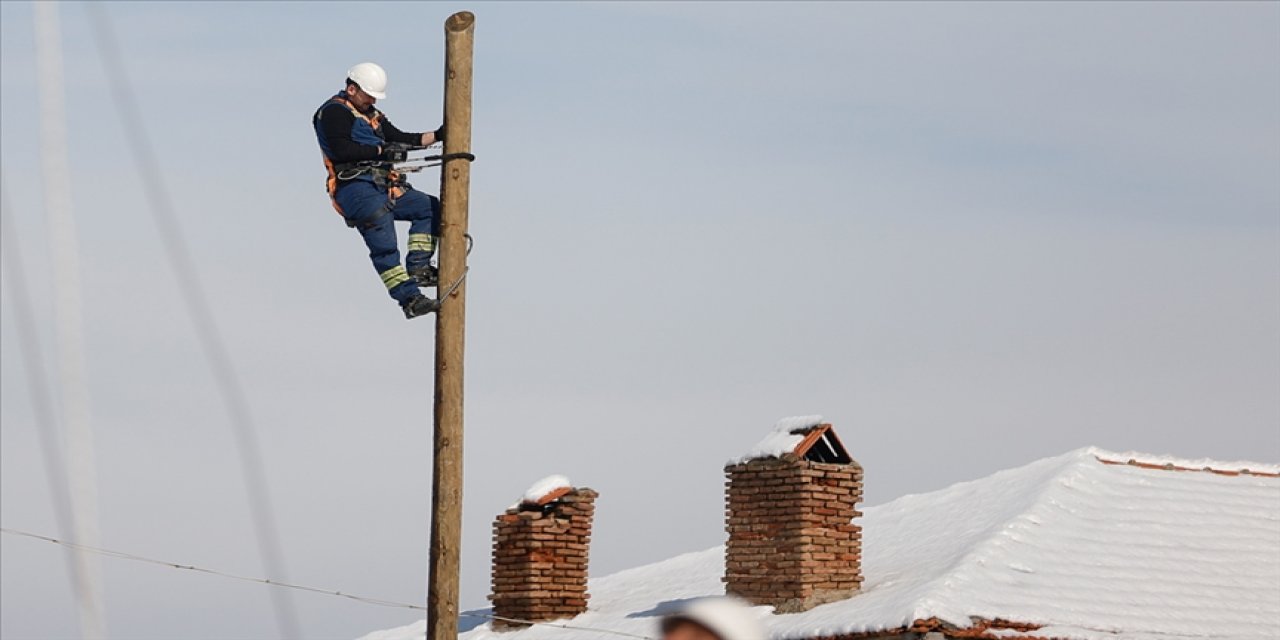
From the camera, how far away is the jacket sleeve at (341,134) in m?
13.3

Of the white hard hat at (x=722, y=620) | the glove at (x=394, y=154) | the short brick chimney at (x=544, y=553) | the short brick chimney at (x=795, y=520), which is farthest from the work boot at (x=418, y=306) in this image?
the short brick chimney at (x=544, y=553)

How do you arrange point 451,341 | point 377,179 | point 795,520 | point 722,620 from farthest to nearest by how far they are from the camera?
1. point 795,520
2. point 377,179
3. point 451,341
4. point 722,620

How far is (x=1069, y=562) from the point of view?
18.8m

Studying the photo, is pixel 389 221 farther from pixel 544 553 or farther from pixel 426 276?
pixel 544 553

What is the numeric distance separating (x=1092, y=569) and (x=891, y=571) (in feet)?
6.89

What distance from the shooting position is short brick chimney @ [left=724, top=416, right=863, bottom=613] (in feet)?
62.3

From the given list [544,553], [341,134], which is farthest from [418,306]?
[544,553]

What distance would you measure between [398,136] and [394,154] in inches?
4.9

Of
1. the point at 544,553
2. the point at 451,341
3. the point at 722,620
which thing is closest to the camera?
the point at 722,620

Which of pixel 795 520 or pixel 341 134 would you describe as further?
pixel 795 520

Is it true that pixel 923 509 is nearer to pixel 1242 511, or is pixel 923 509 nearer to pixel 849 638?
pixel 1242 511

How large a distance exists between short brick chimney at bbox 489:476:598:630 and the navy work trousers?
8.20 m

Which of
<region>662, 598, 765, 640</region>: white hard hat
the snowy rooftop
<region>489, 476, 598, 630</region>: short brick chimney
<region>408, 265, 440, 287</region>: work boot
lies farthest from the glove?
<region>662, 598, 765, 640</region>: white hard hat

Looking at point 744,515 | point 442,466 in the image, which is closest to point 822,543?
point 744,515
